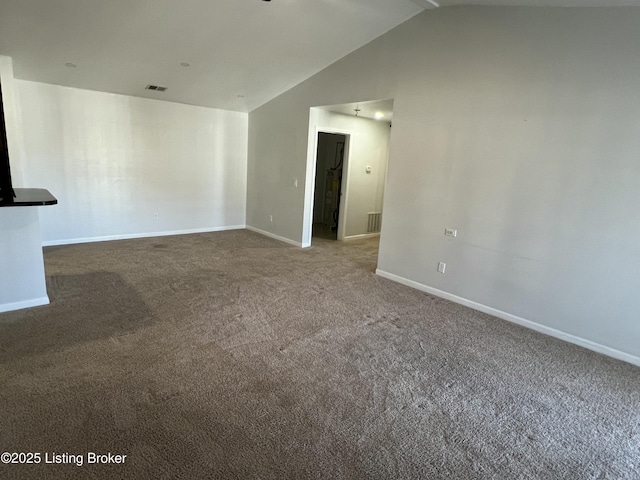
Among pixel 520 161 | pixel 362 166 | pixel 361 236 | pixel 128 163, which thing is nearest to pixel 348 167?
pixel 362 166

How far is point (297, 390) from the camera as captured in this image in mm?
2553

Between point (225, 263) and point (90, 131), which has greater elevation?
point (90, 131)

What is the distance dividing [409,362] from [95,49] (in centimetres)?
513

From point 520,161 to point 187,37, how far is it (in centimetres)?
410

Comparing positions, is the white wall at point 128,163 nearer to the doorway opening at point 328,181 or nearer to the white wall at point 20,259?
the doorway opening at point 328,181

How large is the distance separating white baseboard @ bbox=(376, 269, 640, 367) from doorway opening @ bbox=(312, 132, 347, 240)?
3.42 metres

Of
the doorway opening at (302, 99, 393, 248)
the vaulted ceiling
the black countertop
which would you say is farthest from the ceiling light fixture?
the black countertop

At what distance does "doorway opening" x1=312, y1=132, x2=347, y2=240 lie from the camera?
27.4 ft

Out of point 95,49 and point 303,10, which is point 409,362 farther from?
point 95,49

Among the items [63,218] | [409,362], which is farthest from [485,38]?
[63,218]

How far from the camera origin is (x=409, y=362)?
119 inches

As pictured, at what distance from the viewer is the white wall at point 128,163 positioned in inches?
220

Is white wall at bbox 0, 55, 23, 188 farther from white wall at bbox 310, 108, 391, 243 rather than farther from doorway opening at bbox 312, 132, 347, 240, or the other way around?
doorway opening at bbox 312, 132, 347, 240

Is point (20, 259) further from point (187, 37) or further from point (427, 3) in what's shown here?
point (427, 3)
